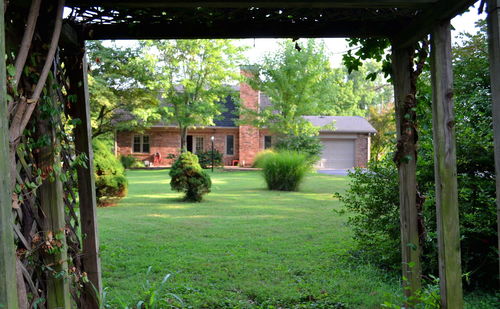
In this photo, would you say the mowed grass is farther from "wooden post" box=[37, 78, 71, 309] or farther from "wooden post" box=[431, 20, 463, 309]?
"wooden post" box=[431, 20, 463, 309]

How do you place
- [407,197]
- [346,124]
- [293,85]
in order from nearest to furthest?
[407,197], [293,85], [346,124]

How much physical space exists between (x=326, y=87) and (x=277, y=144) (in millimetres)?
4675

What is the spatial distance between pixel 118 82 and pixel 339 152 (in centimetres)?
1624

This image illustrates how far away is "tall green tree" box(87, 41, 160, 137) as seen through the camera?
17.7m

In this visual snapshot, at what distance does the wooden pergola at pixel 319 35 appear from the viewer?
8.56 ft

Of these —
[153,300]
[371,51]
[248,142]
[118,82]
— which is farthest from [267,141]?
[153,300]

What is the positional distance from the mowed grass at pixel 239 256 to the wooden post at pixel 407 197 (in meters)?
0.99

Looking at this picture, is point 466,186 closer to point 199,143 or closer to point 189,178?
point 189,178

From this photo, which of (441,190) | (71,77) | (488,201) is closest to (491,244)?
(488,201)

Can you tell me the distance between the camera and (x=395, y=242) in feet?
17.1

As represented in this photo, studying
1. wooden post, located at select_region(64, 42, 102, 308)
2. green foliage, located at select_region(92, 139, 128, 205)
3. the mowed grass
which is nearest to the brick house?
green foliage, located at select_region(92, 139, 128, 205)

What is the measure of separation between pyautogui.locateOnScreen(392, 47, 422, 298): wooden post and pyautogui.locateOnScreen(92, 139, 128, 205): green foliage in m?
8.81

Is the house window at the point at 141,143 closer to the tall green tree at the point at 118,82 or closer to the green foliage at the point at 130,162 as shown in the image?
the green foliage at the point at 130,162

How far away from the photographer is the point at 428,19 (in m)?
2.77
